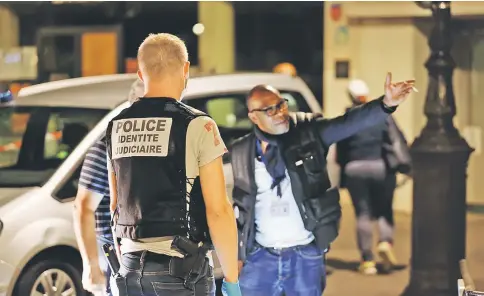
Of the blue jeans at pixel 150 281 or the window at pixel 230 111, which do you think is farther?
the window at pixel 230 111

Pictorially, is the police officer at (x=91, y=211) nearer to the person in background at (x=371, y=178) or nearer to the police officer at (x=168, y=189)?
the police officer at (x=168, y=189)

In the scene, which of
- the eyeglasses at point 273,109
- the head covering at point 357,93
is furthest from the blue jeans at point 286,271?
the head covering at point 357,93

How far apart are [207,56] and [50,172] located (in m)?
3.87

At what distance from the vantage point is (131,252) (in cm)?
337

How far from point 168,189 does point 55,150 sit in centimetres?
321

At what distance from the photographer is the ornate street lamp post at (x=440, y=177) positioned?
6.36 metres

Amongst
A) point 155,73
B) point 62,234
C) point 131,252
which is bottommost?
point 62,234

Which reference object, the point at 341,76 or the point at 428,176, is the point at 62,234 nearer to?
the point at 428,176

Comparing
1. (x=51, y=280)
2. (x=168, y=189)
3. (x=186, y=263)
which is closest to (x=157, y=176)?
(x=168, y=189)

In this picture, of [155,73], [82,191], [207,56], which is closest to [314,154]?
[82,191]

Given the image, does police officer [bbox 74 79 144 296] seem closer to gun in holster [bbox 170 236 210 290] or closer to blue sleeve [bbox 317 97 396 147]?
gun in holster [bbox 170 236 210 290]

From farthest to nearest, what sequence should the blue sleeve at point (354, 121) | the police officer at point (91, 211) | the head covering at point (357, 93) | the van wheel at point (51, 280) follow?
the head covering at point (357, 93), the van wheel at point (51, 280), the blue sleeve at point (354, 121), the police officer at point (91, 211)

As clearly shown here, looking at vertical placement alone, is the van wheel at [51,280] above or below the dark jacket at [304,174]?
below

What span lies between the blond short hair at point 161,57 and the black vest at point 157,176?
105 mm
